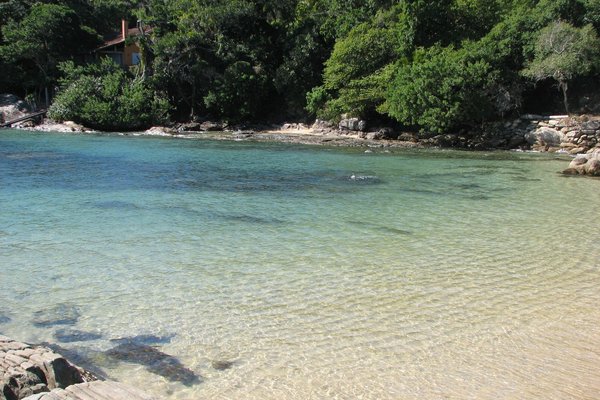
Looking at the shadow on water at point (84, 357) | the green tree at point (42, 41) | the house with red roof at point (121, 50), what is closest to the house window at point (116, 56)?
the house with red roof at point (121, 50)

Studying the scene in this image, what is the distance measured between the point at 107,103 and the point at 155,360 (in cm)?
3626

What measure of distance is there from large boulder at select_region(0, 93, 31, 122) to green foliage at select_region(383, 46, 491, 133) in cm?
2885

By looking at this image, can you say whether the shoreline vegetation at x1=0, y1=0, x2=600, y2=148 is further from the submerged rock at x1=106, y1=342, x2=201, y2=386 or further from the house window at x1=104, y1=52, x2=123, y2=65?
the submerged rock at x1=106, y1=342, x2=201, y2=386

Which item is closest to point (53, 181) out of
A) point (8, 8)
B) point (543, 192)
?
point (543, 192)

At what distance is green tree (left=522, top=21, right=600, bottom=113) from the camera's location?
27.6 m

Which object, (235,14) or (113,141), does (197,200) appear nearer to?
(113,141)

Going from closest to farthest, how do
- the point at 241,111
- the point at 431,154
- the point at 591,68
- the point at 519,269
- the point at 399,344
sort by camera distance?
1. the point at 399,344
2. the point at 519,269
3. the point at 431,154
4. the point at 591,68
5. the point at 241,111

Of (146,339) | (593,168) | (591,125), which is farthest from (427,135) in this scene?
(146,339)

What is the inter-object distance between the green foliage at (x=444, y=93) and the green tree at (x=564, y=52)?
273 centimetres

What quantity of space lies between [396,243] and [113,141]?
24357 mm

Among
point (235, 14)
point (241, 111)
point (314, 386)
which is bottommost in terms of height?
point (314, 386)

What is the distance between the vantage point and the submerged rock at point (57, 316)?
5.99 m

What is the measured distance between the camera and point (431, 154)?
26.3m

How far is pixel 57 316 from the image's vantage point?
618cm
